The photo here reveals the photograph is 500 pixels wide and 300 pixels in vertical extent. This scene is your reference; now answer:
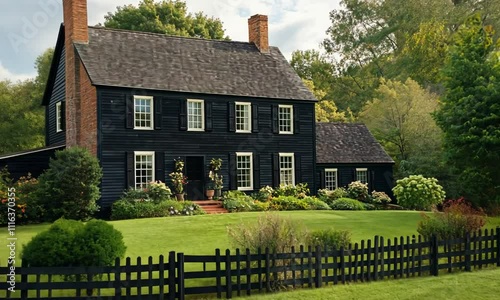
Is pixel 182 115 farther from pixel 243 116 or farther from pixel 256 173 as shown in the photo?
pixel 256 173

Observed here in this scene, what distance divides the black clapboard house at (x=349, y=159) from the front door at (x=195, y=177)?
7.64 meters

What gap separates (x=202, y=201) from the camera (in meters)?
27.7

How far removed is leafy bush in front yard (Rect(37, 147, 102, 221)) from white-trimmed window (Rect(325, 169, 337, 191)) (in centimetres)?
1523

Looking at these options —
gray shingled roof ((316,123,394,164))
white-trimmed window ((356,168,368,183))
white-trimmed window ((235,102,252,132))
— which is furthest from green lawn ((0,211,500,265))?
white-trimmed window ((356,168,368,183))

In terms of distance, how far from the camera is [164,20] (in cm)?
4906

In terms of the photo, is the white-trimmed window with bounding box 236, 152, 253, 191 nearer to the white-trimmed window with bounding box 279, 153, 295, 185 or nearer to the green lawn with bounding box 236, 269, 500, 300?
the white-trimmed window with bounding box 279, 153, 295, 185

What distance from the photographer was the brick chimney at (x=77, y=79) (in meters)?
27.1

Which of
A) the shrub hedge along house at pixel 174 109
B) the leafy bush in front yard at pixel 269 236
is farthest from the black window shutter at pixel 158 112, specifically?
the leafy bush in front yard at pixel 269 236

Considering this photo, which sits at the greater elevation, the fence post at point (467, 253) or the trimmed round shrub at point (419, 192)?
the trimmed round shrub at point (419, 192)

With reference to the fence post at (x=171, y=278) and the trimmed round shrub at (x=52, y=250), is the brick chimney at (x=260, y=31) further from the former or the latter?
the fence post at (x=171, y=278)

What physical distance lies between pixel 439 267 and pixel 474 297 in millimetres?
1635

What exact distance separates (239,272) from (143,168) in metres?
16.8

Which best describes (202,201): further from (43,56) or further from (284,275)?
(43,56)

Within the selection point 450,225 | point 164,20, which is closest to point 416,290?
point 450,225
